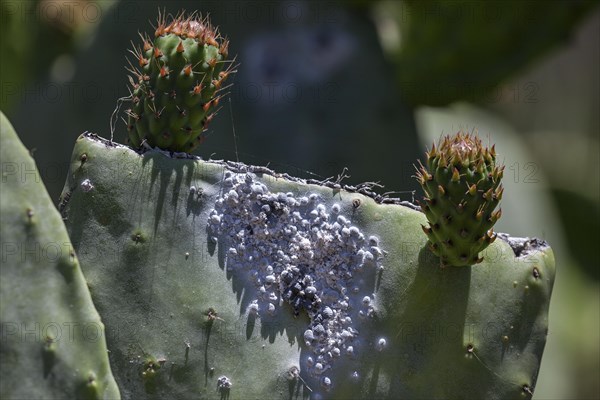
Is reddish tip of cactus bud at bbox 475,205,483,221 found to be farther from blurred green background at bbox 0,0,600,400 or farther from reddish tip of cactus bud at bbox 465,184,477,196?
blurred green background at bbox 0,0,600,400

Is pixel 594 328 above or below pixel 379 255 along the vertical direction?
above

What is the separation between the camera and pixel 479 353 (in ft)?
5.65

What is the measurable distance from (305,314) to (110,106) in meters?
1.59

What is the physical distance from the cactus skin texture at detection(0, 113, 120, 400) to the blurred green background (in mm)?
1394

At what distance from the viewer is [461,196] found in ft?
5.26

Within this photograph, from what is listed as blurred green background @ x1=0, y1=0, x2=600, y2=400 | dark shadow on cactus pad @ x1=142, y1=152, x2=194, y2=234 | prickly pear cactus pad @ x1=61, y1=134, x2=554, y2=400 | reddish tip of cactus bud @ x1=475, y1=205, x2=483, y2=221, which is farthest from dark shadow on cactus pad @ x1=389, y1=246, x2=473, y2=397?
blurred green background @ x1=0, y1=0, x2=600, y2=400

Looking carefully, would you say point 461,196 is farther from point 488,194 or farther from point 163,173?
point 163,173

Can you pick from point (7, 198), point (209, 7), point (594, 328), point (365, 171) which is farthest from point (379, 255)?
point (594, 328)

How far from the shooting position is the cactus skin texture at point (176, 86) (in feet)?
5.55

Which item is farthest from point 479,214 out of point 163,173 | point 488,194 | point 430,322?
point 163,173

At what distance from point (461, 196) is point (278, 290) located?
385mm

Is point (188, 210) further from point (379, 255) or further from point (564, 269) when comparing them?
point (564, 269)

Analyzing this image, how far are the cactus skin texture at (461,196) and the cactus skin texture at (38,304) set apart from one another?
635 mm

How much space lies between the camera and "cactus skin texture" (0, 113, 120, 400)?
1411 millimetres
